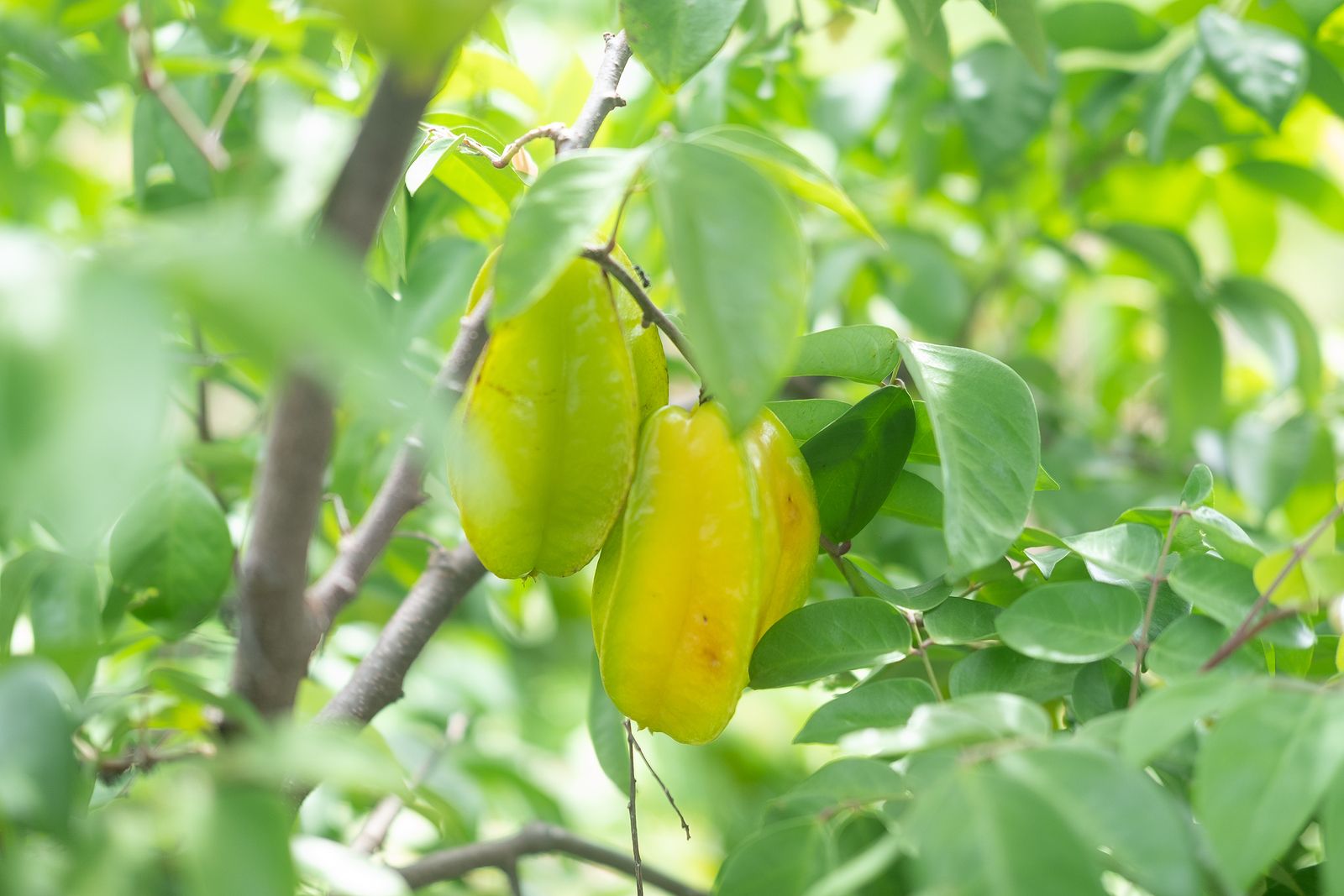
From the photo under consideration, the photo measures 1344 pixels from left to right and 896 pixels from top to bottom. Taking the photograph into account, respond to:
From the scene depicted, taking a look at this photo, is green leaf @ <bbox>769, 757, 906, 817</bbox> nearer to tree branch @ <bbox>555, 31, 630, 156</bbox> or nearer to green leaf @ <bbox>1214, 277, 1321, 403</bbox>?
tree branch @ <bbox>555, 31, 630, 156</bbox>

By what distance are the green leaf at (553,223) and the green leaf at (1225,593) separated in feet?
0.95

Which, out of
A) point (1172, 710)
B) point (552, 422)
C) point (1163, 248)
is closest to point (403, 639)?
point (552, 422)

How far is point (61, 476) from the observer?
0.24m

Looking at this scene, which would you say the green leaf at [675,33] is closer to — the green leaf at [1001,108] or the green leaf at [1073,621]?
the green leaf at [1073,621]

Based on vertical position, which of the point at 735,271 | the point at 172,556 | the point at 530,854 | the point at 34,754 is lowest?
the point at 530,854

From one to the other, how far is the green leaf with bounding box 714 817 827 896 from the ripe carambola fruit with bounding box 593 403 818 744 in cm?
10

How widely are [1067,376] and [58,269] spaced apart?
1575 mm

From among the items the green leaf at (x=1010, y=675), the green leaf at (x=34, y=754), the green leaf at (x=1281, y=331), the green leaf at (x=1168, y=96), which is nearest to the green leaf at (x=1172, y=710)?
the green leaf at (x=1010, y=675)

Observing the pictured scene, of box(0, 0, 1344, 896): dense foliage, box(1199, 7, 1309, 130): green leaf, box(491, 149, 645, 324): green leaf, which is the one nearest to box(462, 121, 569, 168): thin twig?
box(0, 0, 1344, 896): dense foliage

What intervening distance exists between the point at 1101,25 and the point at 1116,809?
91cm

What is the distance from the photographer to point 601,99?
56 centimetres

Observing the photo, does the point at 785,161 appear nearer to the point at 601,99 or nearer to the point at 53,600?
the point at 601,99

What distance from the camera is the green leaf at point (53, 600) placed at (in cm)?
57

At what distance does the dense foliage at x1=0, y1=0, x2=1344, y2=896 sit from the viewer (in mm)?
322
